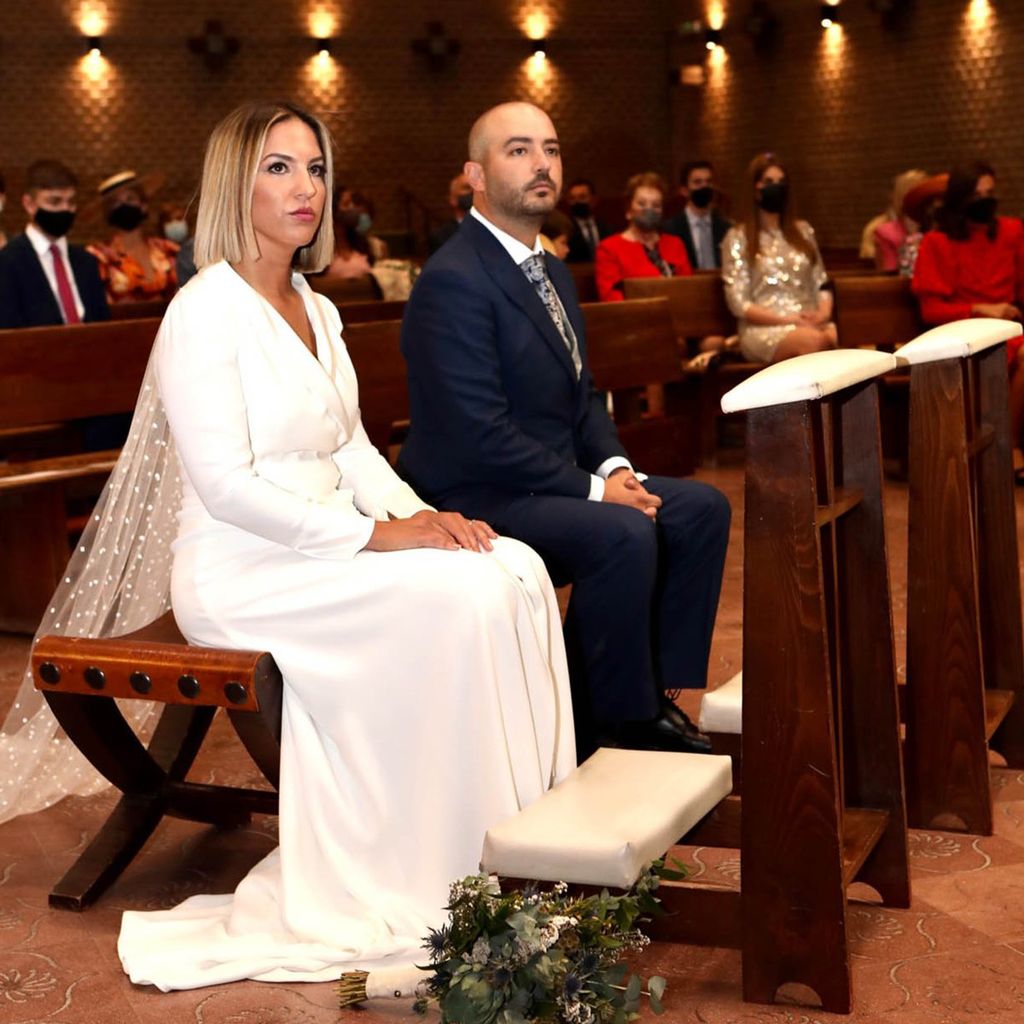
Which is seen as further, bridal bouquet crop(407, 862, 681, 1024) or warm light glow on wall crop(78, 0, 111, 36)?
warm light glow on wall crop(78, 0, 111, 36)

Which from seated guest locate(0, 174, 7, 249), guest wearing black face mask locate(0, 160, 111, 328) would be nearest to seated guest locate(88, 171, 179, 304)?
seated guest locate(0, 174, 7, 249)

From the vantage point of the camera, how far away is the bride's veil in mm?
3531

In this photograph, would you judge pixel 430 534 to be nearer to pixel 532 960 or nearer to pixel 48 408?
pixel 532 960

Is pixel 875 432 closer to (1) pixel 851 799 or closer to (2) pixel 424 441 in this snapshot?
(1) pixel 851 799

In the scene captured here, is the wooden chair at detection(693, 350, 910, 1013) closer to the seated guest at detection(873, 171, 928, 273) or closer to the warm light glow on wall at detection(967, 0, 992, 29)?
the seated guest at detection(873, 171, 928, 273)

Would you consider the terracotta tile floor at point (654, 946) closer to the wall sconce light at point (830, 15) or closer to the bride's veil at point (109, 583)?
the bride's veil at point (109, 583)

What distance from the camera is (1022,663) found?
12.3 feet

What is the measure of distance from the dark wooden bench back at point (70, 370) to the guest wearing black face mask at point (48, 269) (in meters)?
A: 0.97

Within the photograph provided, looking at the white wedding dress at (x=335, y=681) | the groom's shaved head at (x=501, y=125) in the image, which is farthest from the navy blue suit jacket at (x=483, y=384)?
the white wedding dress at (x=335, y=681)

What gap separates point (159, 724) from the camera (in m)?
3.51

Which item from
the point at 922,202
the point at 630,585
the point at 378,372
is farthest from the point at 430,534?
the point at 922,202

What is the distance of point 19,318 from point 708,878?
14.3ft

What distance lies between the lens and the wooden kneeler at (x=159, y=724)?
9.59 feet

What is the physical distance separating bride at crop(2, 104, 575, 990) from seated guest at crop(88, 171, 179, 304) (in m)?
5.62
